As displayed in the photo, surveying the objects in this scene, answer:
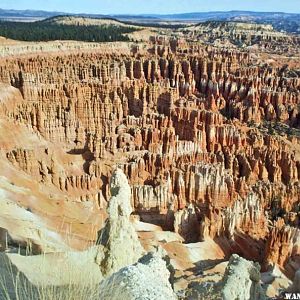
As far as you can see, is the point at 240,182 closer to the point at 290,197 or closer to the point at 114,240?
the point at 290,197

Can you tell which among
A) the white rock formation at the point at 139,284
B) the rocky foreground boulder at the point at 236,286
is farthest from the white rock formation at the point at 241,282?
the white rock formation at the point at 139,284

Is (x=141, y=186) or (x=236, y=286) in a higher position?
(x=236, y=286)

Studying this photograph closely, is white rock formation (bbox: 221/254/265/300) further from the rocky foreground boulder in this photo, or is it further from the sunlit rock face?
the sunlit rock face

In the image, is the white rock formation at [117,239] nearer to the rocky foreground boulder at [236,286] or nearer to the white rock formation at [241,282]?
the rocky foreground boulder at [236,286]

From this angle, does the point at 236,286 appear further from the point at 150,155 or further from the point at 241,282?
the point at 150,155

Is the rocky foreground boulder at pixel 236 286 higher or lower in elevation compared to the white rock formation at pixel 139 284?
lower

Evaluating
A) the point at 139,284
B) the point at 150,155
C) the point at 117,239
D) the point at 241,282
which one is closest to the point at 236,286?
the point at 241,282
